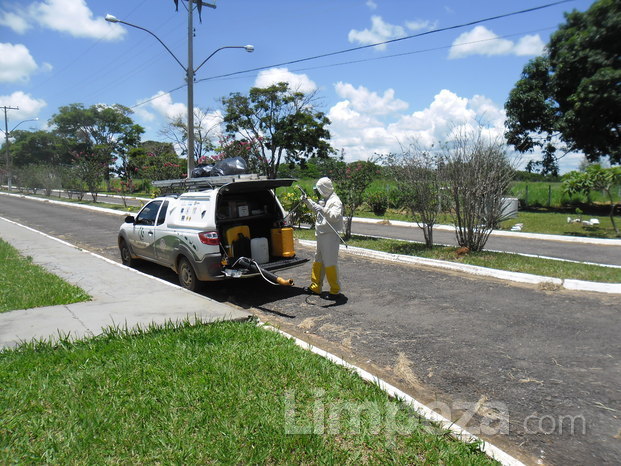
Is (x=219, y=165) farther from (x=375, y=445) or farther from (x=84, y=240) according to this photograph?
(x=84, y=240)

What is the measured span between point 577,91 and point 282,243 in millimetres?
18763

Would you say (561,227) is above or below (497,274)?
above

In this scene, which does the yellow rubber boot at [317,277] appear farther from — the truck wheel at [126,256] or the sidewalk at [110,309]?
the truck wheel at [126,256]

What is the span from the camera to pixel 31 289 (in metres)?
7.08

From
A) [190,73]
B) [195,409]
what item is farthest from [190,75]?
[195,409]

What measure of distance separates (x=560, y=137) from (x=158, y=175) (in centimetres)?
2274

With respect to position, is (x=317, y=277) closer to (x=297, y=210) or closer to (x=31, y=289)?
(x=31, y=289)

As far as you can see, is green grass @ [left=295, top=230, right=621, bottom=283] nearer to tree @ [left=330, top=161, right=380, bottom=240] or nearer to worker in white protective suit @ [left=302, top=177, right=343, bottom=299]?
tree @ [left=330, top=161, right=380, bottom=240]

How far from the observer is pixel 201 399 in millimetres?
3668

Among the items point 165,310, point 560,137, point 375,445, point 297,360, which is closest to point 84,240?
point 165,310

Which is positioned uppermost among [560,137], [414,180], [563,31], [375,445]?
[563,31]

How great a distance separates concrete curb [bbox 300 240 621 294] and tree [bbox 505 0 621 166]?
14.9 metres

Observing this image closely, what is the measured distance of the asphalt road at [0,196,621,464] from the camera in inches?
135

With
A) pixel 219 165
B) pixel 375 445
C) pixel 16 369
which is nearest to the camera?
pixel 375 445
